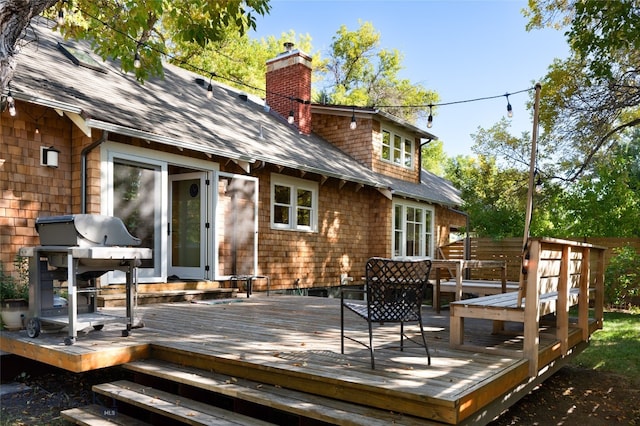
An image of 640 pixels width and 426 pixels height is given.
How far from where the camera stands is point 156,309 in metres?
6.48

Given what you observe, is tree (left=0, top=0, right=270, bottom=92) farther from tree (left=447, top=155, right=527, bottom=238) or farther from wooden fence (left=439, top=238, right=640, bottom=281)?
tree (left=447, top=155, right=527, bottom=238)

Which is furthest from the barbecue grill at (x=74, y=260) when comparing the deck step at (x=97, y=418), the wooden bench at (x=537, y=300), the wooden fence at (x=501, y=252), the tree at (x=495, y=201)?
the tree at (x=495, y=201)

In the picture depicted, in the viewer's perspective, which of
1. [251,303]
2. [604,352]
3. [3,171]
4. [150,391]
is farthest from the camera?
[251,303]

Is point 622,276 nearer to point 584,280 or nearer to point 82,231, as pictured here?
point 584,280

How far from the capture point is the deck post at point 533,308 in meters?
3.58

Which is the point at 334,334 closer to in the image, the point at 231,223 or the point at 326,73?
the point at 231,223

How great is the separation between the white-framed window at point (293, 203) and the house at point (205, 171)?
25 mm

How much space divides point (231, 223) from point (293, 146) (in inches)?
129

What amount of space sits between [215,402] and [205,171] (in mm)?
5110

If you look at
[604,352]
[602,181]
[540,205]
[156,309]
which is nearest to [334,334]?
[156,309]

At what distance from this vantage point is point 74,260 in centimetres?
405

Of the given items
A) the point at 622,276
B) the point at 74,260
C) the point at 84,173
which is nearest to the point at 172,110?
the point at 84,173

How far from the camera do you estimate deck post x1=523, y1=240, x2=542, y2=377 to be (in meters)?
3.58

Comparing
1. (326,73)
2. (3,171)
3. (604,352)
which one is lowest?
(604,352)
